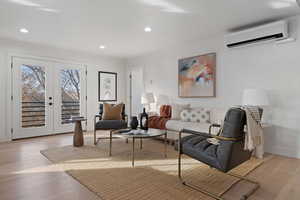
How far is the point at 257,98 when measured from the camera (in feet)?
9.86

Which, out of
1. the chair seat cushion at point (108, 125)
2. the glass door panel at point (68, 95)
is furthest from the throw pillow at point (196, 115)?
the glass door panel at point (68, 95)

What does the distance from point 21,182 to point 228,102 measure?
12.5 feet

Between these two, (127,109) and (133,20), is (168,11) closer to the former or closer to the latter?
(133,20)

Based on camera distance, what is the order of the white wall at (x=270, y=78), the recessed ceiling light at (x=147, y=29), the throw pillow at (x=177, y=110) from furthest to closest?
the throw pillow at (x=177, y=110) < the recessed ceiling light at (x=147, y=29) < the white wall at (x=270, y=78)

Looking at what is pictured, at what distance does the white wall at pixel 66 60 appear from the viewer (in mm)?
4285

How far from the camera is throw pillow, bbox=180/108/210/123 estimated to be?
3.80 meters

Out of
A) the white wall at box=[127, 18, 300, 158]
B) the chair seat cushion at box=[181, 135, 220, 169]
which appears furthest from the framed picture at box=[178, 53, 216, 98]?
the chair seat cushion at box=[181, 135, 220, 169]

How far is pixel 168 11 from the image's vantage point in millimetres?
2906

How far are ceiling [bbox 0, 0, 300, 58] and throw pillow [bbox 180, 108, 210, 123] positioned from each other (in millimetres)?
1691

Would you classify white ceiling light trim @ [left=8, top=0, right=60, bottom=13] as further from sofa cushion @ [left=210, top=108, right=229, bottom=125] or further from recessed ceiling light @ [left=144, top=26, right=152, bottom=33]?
sofa cushion @ [left=210, top=108, right=229, bottom=125]

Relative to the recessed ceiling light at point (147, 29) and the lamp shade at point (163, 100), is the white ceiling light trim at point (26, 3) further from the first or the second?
the lamp shade at point (163, 100)

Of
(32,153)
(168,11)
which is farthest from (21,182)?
(168,11)

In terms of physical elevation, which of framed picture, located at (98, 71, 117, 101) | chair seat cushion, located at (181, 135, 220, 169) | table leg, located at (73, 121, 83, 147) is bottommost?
table leg, located at (73, 121, 83, 147)

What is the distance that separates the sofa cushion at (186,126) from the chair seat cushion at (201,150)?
1.07 metres
